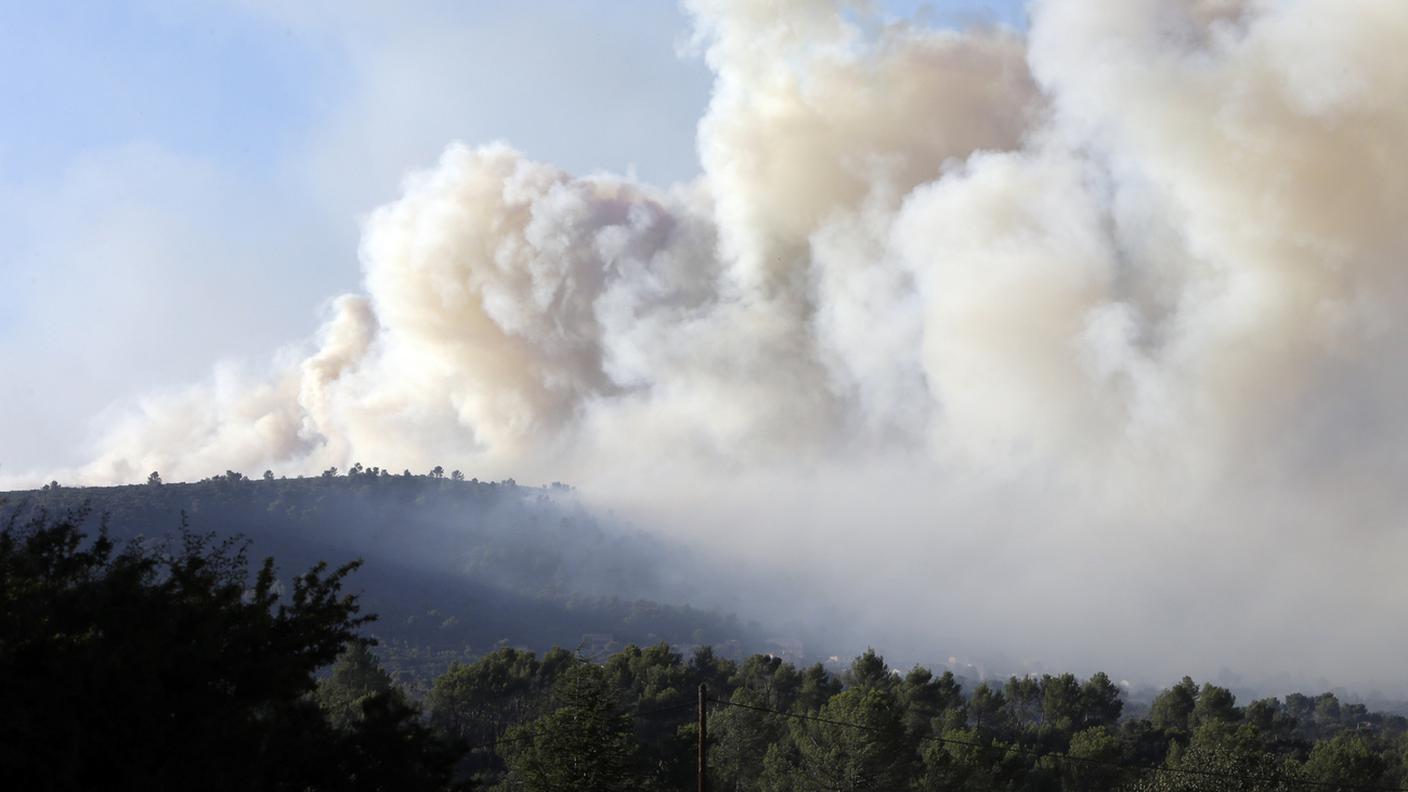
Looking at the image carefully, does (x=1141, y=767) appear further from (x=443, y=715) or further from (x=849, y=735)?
(x=443, y=715)

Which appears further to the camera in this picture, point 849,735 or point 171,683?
point 849,735

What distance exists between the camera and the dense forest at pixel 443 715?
20.4 metres

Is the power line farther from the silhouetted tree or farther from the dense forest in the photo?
the silhouetted tree

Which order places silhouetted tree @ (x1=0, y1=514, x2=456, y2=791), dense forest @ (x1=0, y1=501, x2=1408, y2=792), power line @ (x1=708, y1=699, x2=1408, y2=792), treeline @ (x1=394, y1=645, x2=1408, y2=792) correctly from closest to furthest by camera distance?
silhouetted tree @ (x1=0, y1=514, x2=456, y2=791), dense forest @ (x1=0, y1=501, x2=1408, y2=792), treeline @ (x1=394, y1=645, x2=1408, y2=792), power line @ (x1=708, y1=699, x2=1408, y2=792)

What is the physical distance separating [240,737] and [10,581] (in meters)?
5.27

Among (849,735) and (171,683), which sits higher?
(171,683)

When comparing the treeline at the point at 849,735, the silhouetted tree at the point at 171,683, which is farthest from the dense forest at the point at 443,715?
the treeline at the point at 849,735

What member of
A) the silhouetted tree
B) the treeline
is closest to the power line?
the treeline

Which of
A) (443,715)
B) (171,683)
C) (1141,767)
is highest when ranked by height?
(171,683)

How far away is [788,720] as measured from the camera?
89500 mm

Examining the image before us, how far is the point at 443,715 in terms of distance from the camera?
4360 inches

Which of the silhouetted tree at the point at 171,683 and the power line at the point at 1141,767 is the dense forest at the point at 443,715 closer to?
the silhouetted tree at the point at 171,683

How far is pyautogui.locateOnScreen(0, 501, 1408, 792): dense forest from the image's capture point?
67.0 feet

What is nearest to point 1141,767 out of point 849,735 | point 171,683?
point 849,735
